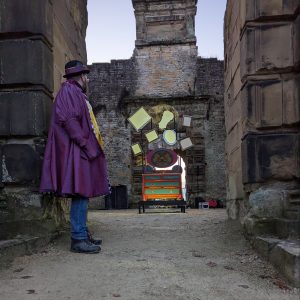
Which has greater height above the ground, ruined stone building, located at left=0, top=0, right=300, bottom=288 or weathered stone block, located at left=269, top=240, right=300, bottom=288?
ruined stone building, located at left=0, top=0, right=300, bottom=288

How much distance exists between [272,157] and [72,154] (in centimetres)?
154

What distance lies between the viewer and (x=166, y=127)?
14.6m

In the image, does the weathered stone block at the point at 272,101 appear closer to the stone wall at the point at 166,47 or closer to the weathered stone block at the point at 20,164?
the weathered stone block at the point at 20,164

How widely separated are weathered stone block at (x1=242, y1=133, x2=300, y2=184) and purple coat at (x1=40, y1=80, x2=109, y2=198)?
1.17 metres

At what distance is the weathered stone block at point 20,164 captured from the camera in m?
3.40

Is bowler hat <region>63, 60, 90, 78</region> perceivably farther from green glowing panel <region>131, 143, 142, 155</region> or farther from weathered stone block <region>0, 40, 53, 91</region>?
green glowing panel <region>131, 143, 142, 155</region>

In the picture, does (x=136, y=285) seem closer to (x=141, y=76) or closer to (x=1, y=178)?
(x=1, y=178)

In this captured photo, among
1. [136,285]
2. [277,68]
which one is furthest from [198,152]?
[136,285]

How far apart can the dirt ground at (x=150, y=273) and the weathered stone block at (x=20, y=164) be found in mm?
610

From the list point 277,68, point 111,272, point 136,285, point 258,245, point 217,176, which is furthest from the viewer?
point 217,176

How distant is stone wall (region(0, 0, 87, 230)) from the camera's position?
3398mm

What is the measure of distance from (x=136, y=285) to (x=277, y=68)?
6.47 feet

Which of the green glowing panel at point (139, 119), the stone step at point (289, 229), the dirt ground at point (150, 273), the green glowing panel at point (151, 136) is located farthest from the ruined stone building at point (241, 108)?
the green glowing panel at point (151, 136)

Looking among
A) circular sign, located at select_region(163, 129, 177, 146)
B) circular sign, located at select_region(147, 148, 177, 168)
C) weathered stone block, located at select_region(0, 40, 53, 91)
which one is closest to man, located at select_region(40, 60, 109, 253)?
weathered stone block, located at select_region(0, 40, 53, 91)
